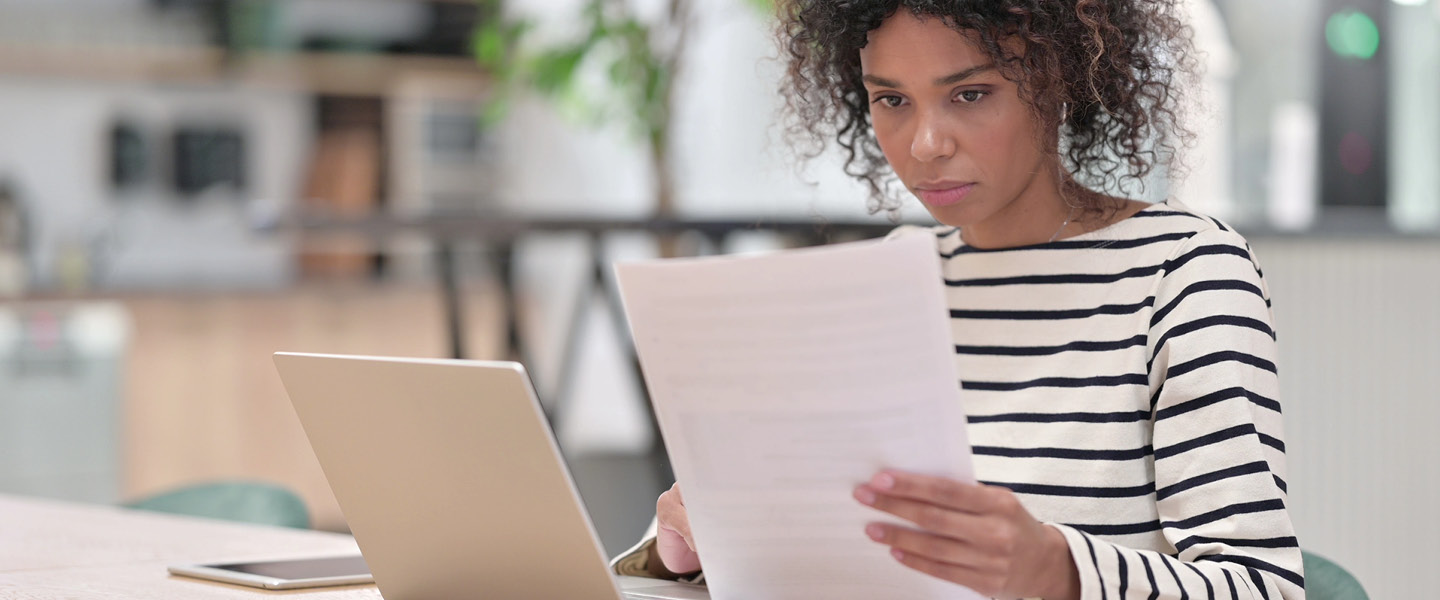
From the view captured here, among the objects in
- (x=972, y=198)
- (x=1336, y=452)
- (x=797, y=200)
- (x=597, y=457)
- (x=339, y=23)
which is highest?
(x=339, y=23)

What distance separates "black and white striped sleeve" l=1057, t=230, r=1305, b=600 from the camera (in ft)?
3.19

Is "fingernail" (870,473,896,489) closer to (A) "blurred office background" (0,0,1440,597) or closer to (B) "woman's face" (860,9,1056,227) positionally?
(B) "woman's face" (860,9,1056,227)

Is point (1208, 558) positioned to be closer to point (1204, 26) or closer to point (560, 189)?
point (1204, 26)

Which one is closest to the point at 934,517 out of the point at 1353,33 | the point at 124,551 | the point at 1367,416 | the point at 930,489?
the point at 930,489

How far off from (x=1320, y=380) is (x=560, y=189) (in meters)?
3.08

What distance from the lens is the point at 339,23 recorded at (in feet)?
17.8

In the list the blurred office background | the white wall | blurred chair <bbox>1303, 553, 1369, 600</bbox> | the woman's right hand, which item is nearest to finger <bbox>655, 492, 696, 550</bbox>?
the woman's right hand

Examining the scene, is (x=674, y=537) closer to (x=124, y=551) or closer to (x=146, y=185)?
(x=124, y=551)

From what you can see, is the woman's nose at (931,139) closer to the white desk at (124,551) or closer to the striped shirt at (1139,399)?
the striped shirt at (1139,399)

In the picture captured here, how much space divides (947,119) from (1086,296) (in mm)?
194

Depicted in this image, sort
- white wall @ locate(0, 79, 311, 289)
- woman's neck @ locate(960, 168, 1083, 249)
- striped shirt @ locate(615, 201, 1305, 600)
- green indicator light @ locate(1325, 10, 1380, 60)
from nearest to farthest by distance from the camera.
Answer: striped shirt @ locate(615, 201, 1305, 600)
woman's neck @ locate(960, 168, 1083, 249)
green indicator light @ locate(1325, 10, 1380, 60)
white wall @ locate(0, 79, 311, 289)

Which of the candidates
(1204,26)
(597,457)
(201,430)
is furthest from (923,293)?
(201,430)

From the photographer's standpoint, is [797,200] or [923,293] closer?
[923,293]

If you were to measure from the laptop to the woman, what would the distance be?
145 mm
